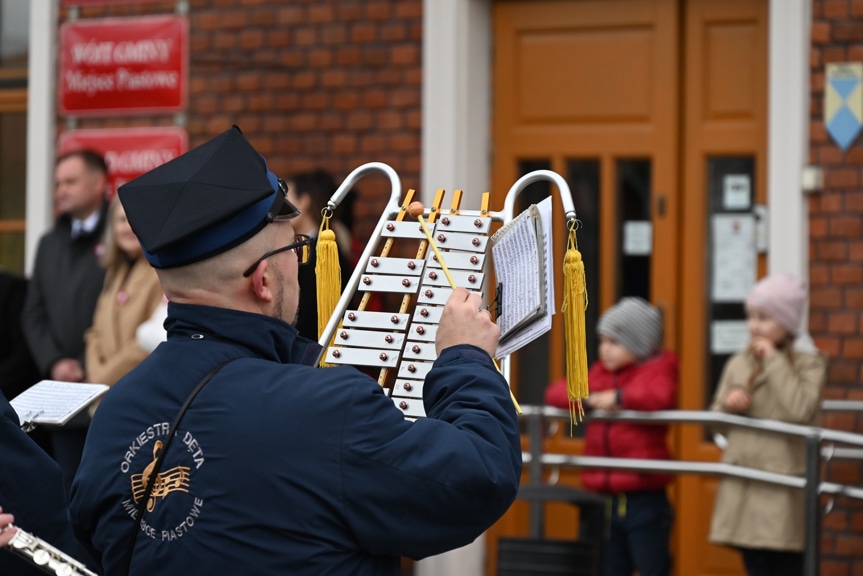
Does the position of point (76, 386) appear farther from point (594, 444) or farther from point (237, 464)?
point (594, 444)

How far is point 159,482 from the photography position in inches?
91.3

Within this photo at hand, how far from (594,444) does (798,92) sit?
1.79 meters

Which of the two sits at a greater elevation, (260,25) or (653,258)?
(260,25)

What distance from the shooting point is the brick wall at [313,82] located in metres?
6.95

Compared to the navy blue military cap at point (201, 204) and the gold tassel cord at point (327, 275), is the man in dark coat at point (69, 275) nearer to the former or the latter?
the gold tassel cord at point (327, 275)

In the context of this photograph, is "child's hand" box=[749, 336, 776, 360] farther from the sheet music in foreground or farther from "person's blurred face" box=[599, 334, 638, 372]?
the sheet music in foreground

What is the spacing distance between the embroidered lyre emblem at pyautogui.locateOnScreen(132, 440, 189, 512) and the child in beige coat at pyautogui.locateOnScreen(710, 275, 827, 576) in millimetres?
3676

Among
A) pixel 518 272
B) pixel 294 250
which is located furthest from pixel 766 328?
pixel 294 250

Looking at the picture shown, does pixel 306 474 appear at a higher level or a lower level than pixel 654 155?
lower

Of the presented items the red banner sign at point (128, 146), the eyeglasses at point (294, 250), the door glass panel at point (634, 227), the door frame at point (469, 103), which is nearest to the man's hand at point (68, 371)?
the red banner sign at point (128, 146)

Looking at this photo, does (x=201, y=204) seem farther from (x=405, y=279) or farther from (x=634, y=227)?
(x=634, y=227)

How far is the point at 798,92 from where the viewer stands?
6.13m

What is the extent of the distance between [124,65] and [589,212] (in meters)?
2.63

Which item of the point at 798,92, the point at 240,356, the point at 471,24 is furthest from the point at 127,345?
the point at 240,356
